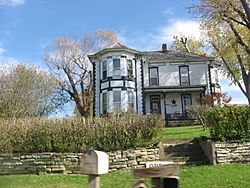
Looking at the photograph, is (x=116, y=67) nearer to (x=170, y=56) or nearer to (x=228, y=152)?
(x=170, y=56)

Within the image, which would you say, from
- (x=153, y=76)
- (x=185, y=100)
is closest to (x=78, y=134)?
(x=153, y=76)

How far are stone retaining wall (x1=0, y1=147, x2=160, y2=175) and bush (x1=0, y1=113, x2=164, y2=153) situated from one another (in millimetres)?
315

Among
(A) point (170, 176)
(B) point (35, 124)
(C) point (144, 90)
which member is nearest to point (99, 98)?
(C) point (144, 90)

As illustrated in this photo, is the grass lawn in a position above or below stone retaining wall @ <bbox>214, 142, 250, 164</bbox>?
below

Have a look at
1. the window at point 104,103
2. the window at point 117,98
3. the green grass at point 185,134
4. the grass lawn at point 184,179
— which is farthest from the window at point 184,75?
the grass lawn at point 184,179

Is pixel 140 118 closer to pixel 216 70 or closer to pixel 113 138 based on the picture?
pixel 113 138

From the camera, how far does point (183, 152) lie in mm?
14086

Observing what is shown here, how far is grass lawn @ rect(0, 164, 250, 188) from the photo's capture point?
9.87 metres

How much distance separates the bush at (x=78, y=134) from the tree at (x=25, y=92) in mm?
13798

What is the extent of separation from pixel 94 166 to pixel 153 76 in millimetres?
32823

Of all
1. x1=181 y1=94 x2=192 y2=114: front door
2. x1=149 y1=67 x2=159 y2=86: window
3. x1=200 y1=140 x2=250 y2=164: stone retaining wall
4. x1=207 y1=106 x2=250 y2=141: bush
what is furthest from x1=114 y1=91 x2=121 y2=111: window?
x1=200 y1=140 x2=250 y2=164: stone retaining wall

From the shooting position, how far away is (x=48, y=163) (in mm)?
12781

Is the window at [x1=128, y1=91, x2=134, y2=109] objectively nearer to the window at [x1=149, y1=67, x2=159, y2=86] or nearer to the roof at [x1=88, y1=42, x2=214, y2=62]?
the window at [x1=149, y1=67, x2=159, y2=86]

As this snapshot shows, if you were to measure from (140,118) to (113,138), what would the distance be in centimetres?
138
